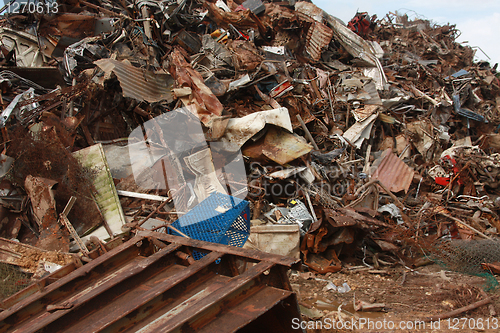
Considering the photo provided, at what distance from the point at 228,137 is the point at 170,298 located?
365 cm

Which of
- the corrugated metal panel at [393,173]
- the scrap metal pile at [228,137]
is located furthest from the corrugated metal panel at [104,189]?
the corrugated metal panel at [393,173]

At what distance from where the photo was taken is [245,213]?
3.17m

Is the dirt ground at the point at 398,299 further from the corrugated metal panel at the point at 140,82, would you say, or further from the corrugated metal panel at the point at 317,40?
the corrugated metal panel at the point at 317,40

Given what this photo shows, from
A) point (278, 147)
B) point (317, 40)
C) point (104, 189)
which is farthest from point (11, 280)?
point (317, 40)

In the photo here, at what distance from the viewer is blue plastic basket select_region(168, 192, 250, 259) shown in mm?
3037

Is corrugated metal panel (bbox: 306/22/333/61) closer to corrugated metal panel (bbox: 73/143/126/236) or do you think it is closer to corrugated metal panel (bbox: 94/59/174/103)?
corrugated metal panel (bbox: 94/59/174/103)

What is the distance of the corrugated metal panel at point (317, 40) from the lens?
31.6ft

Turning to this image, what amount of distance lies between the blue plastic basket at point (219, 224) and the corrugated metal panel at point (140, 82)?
3.07m

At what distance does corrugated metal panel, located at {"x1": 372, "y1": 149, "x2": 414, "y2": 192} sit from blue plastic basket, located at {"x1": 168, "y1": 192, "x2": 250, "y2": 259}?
4.56 m

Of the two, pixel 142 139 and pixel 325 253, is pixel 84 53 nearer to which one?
pixel 142 139

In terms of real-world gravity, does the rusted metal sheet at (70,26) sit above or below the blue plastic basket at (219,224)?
above

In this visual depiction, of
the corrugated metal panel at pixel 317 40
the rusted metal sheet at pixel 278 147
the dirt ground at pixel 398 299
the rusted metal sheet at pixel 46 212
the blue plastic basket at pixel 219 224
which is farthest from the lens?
the corrugated metal panel at pixel 317 40

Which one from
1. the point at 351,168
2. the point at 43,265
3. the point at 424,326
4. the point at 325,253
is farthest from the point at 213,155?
the point at 424,326

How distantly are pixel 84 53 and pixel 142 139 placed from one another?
8.86 ft
